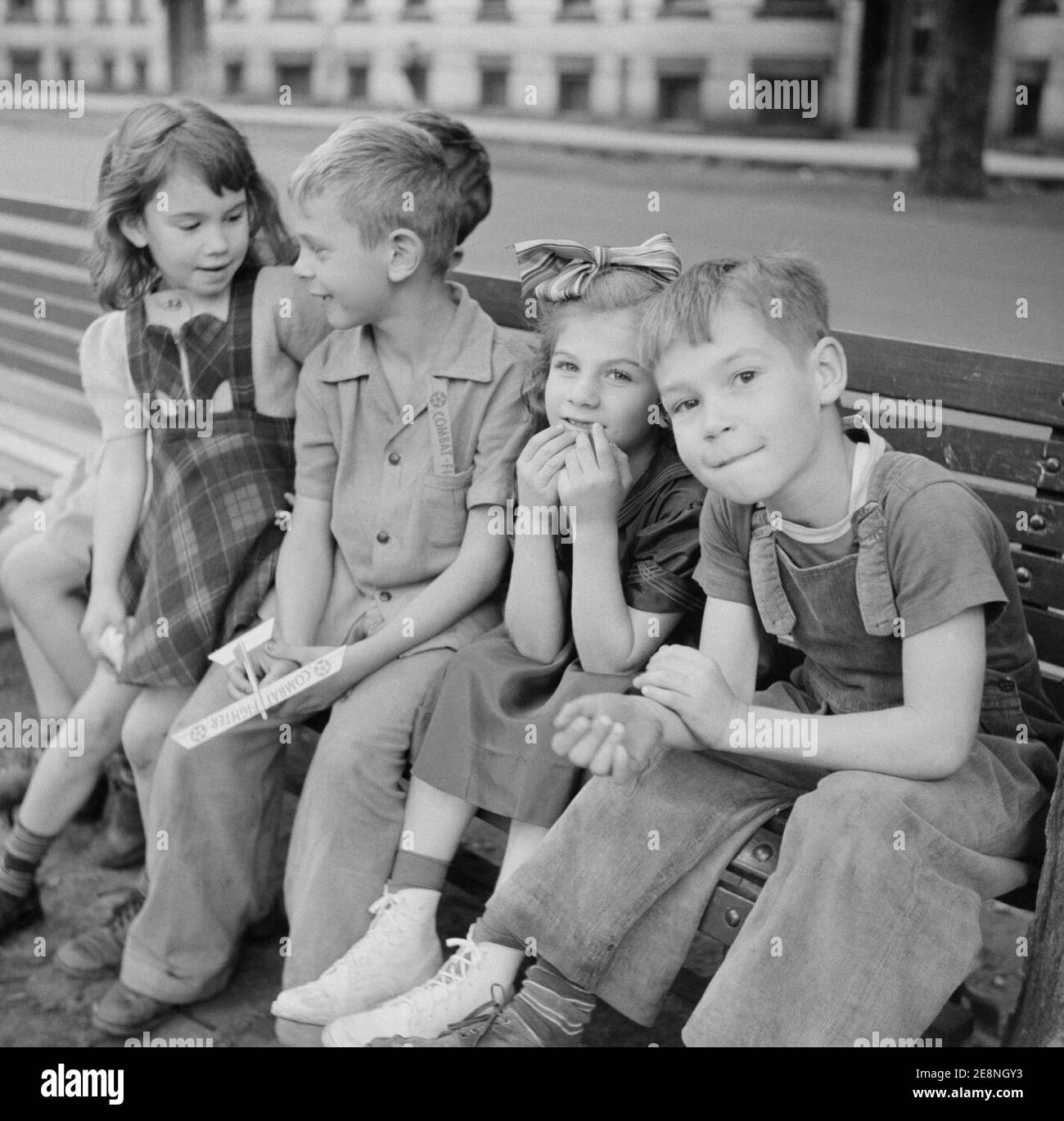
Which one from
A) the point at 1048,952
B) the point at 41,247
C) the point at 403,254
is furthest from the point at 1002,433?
the point at 41,247

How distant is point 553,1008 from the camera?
221 cm

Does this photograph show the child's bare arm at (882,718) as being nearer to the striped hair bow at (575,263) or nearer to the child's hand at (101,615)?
the striped hair bow at (575,263)

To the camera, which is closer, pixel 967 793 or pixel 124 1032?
pixel 967 793

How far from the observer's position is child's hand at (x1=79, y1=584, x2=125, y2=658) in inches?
123

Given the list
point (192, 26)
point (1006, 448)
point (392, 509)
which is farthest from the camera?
point (192, 26)

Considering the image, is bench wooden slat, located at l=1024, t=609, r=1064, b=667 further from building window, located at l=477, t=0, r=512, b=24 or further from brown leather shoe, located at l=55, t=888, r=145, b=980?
building window, located at l=477, t=0, r=512, b=24

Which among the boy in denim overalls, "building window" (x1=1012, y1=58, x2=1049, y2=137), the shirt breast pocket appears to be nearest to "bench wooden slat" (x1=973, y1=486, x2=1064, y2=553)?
the boy in denim overalls

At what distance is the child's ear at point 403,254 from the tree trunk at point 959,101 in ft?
33.1

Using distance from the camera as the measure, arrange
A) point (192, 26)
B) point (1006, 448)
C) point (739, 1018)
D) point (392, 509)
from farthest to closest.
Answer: point (192, 26) < point (392, 509) < point (1006, 448) < point (739, 1018)

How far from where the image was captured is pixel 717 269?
219 centimetres

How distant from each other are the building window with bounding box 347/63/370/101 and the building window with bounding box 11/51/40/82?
2407mm
